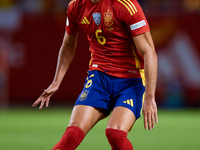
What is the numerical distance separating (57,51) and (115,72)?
9378 millimetres

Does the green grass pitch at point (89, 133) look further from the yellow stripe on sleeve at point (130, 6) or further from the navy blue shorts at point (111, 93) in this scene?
the yellow stripe on sleeve at point (130, 6)

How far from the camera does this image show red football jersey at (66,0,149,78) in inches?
195

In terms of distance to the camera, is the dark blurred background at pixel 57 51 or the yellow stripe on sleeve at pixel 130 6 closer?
the yellow stripe on sleeve at pixel 130 6

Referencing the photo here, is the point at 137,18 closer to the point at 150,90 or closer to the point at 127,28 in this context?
the point at 127,28

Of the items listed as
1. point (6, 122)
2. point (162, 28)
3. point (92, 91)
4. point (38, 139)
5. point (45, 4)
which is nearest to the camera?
point (92, 91)

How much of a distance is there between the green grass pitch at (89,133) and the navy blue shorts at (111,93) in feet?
8.35

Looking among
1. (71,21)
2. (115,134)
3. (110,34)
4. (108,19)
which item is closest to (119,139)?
(115,134)

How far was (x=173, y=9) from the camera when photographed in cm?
1428

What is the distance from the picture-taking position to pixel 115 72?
518cm

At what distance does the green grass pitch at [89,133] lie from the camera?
7823mm

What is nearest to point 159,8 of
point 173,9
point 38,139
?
point 173,9

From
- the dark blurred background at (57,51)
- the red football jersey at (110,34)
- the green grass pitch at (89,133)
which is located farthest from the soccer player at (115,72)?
the dark blurred background at (57,51)

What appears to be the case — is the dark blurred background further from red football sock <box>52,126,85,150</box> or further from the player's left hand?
red football sock <box>52,126,85,150</box>

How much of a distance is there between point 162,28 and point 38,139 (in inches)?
259
